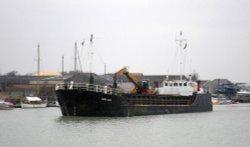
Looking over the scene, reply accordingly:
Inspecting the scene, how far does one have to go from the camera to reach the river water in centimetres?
3416

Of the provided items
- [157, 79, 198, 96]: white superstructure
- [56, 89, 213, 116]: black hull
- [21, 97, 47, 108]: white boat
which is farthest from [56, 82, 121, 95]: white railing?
[21, 97, 47, 108]: white boat

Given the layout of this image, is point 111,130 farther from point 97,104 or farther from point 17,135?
point 97,104

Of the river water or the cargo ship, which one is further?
the cargo ship

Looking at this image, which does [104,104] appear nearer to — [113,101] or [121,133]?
[113,101]

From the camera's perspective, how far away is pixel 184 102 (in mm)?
66562

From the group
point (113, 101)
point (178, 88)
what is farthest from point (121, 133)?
point (178, 88)

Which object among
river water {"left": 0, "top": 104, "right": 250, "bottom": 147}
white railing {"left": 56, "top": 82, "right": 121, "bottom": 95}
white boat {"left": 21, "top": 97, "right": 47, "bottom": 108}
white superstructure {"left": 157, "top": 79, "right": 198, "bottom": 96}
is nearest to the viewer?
river water {"left": 0, "top": 104, "right": 250, "bottom": 147}

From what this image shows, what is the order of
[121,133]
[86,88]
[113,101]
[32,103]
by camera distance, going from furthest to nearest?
[32,103]
[113,101]
[86,88]
[121,133]

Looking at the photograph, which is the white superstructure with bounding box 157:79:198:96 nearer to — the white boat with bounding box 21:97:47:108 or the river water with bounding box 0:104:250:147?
the river water with bounding box 0:104:250:147

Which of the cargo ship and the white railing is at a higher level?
the white railing

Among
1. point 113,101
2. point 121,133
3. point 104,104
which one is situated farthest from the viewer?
point 113,101

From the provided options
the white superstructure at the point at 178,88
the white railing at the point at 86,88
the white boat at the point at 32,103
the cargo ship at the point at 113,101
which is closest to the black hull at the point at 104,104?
the cargo ship at the point at 113,101

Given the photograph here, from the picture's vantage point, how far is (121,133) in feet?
130

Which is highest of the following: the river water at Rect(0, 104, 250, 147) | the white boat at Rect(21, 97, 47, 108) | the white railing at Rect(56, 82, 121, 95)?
the white railing at Rect(56, 82, 121, 95)
